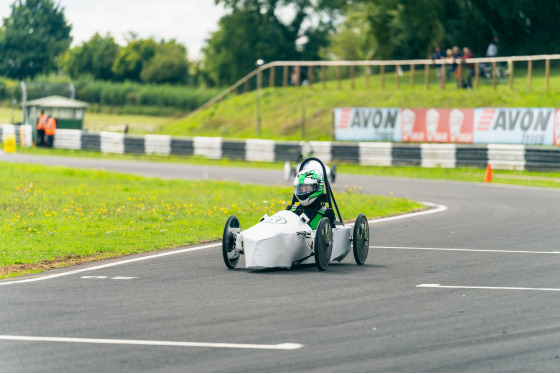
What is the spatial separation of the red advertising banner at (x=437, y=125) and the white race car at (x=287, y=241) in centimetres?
2089

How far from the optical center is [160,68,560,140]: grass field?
119 feet

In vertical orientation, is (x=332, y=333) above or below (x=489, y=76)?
below

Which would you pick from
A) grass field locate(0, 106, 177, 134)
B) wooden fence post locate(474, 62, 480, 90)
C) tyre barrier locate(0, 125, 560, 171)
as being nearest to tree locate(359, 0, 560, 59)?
wooden fence post locate(474, 62, 480, 90)

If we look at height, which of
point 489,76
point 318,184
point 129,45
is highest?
point 129,45

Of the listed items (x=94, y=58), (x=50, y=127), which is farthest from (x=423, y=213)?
(x=94, y=58)

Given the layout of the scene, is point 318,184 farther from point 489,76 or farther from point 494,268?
point 489,76

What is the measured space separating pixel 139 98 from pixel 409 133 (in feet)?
134

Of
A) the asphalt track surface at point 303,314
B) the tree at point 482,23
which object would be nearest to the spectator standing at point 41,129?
the tree at point 482,23

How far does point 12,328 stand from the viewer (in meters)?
8.25

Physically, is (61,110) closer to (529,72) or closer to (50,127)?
(50,127)

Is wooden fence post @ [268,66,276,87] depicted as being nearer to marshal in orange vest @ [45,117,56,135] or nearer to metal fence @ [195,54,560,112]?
metal fence @ [195,54,560,112]

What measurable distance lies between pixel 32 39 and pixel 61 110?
42.1 meters

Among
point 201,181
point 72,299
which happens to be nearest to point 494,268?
point 72,299

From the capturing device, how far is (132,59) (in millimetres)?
97562
